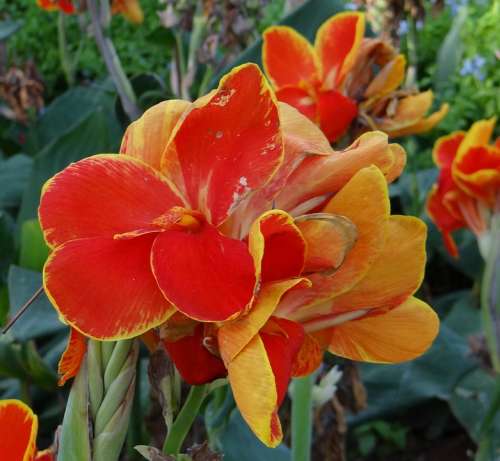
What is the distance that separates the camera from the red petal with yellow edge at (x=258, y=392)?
34 centimetres

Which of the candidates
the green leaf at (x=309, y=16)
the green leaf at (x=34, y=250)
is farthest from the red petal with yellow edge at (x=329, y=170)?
the green leaf at (x=309, y=16)

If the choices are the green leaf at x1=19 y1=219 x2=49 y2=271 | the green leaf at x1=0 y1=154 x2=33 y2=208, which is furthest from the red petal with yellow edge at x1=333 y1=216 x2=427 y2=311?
the green leaf at x1=0 y1=154 x2=33 y2=208

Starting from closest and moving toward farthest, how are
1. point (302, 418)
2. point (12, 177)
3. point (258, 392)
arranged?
point (258, 392) < point (302, 418) < point (12, 177)

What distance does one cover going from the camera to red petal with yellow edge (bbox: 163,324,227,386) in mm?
380

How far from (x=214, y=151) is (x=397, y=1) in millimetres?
1004

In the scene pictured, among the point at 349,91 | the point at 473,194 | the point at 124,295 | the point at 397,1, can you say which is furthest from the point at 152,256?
the point at 397,1

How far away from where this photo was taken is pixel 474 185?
3.12ft

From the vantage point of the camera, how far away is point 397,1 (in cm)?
131

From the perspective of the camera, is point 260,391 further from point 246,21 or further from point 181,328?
point 246,21

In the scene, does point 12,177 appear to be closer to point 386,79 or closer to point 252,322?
point 386,79

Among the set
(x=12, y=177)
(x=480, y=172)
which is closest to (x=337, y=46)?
(x=480, y=172)

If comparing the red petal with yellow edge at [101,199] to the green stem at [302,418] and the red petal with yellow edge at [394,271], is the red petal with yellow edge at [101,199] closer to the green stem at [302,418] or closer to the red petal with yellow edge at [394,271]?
the red petal with yellow edge at [394,271]

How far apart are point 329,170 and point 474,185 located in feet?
1.96

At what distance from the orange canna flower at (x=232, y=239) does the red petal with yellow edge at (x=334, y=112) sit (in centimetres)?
44
